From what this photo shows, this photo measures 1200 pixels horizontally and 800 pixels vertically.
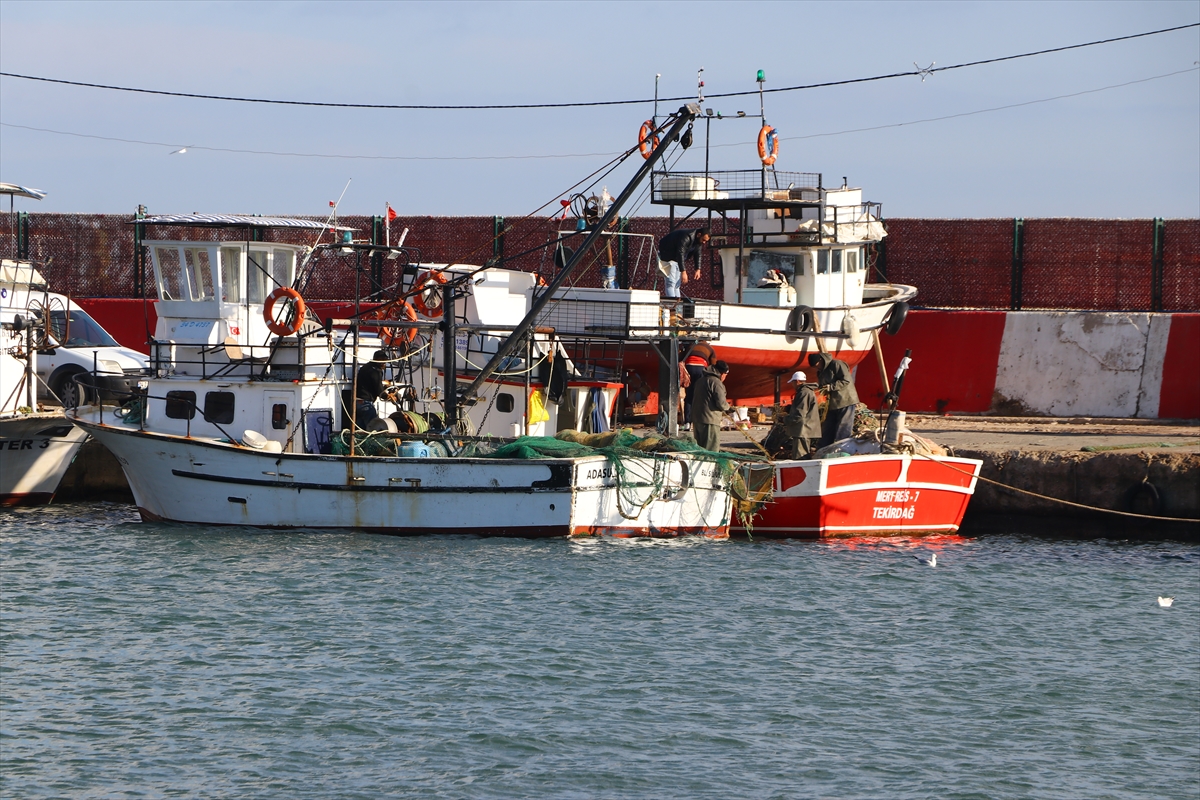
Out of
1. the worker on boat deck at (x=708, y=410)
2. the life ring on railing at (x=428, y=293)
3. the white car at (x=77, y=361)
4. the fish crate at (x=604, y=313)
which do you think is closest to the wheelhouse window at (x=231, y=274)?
the life ring on railing at (x=428, y=293)

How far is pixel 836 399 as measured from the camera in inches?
773

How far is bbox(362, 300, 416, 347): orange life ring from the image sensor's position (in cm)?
2022

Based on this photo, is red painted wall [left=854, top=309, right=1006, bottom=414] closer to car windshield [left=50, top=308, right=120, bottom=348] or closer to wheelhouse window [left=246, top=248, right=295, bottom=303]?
wheelhouse window [left=246, top=248, right=295, bottom=303]

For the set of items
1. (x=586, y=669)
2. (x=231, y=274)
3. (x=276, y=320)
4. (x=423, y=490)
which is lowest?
(x=586, y=669)

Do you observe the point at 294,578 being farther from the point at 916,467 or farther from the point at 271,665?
the point at 916,467

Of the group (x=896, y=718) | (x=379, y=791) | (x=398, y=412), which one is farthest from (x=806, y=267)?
(x=379, y=791)

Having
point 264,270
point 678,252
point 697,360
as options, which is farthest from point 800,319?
point 264,270

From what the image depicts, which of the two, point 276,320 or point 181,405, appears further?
point 181,405

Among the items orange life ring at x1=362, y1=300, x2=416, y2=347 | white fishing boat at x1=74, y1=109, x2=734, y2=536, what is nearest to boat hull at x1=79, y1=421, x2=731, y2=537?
white fishing boat at x1=74, y1=109, x2=734, y2=536

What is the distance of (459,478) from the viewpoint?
58.8 feet

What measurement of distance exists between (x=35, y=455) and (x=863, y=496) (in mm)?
11691

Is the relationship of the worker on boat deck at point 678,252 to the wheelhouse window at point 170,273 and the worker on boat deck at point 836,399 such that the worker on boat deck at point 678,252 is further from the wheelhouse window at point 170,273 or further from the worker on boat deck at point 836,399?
the wheelhouse window at point 170,273

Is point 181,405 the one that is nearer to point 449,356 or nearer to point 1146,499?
point 449,356

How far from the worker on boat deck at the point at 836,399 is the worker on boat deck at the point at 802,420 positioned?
0.23 metres
